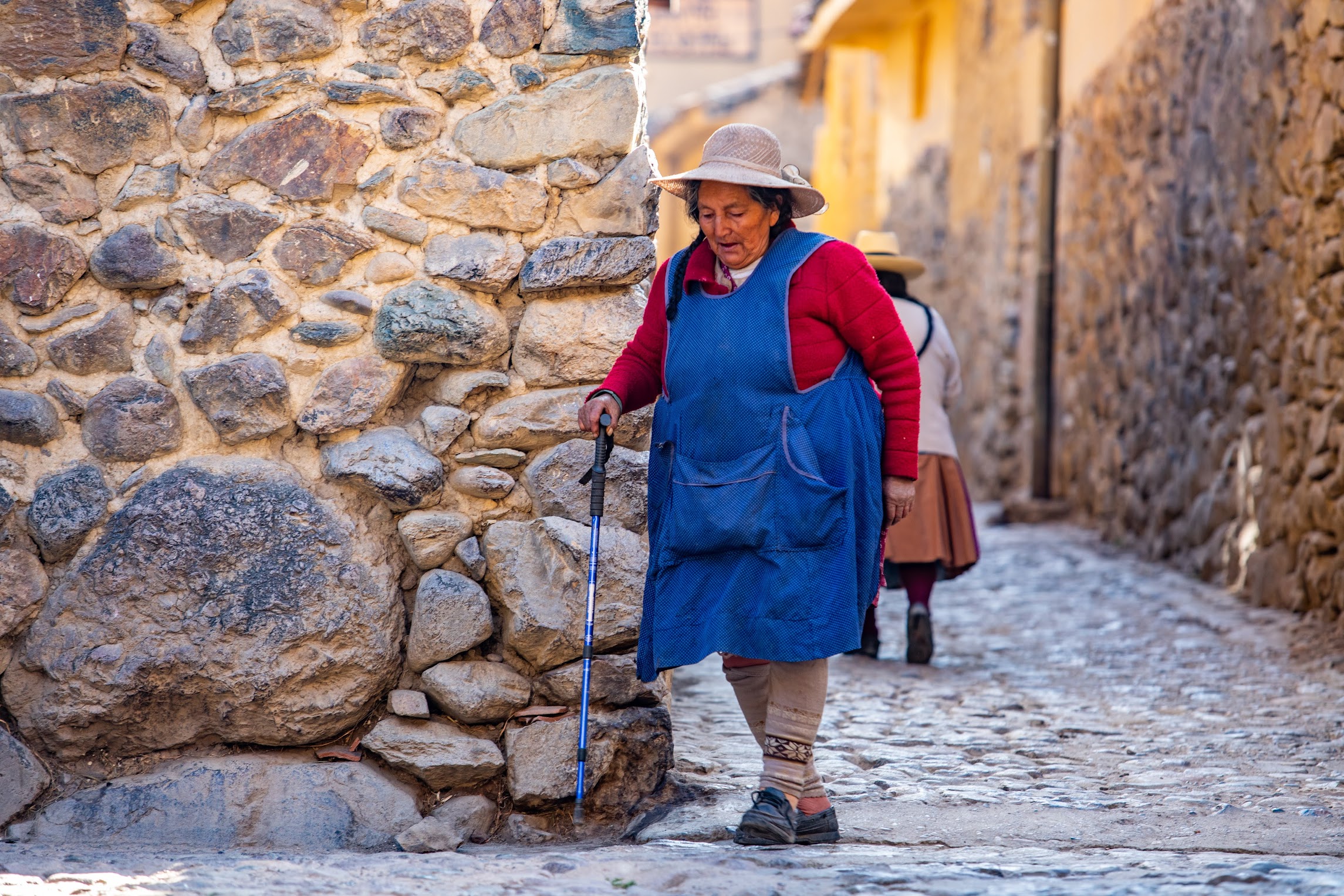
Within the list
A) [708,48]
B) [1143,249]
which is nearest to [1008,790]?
[1143,249]

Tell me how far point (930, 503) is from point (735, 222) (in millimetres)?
2412

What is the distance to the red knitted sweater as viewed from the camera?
2.93 m

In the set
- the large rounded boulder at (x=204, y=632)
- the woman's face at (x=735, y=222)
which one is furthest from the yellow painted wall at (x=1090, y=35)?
the large rounded boulder at (x=204, y=632)

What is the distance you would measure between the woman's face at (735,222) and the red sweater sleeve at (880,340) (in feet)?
0.44

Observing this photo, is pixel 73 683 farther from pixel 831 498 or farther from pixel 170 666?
pixel 831 498

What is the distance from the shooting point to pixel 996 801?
329 centimetres

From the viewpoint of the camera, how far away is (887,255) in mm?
5379

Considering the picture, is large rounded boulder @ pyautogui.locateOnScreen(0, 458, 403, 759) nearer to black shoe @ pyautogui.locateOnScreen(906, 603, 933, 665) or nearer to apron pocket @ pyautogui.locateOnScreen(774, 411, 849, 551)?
apron pocket @ pyautogui.locateOnScreen(774, 411, 849, 551)

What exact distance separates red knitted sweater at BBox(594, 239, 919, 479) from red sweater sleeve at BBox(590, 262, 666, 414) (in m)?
0.16

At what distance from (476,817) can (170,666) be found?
2.49ft

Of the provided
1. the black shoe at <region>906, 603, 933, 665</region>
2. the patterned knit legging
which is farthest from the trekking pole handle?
the black shoe at <region>906, 603, 933, 665</region>

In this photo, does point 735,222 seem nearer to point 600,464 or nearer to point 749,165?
point 749,165

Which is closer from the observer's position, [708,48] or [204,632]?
[204,632]

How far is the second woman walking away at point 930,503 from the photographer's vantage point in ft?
16.8
